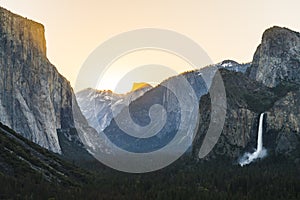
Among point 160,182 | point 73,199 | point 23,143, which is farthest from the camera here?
point 23,143

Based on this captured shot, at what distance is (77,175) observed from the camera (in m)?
156

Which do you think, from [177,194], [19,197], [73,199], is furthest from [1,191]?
[177,194]

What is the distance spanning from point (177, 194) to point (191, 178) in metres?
41.9

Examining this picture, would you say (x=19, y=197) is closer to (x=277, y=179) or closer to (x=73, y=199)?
(x=73, y=199)

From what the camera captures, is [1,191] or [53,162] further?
[53,162]

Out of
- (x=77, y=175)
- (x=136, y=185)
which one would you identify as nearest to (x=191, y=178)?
(x=136, y=185)

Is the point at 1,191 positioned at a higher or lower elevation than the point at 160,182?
lower

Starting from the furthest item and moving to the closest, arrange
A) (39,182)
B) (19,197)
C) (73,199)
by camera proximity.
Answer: (39,182) → (73,199) → (19,197)

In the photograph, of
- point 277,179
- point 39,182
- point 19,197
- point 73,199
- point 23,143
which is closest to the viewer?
point 19,197

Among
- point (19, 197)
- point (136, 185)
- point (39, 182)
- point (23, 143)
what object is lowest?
point (19, 197)

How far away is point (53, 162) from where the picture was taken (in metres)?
158

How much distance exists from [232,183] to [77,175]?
174ft

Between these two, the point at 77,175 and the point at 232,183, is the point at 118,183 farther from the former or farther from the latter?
the point at 232,183

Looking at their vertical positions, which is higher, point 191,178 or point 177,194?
point 191,178
